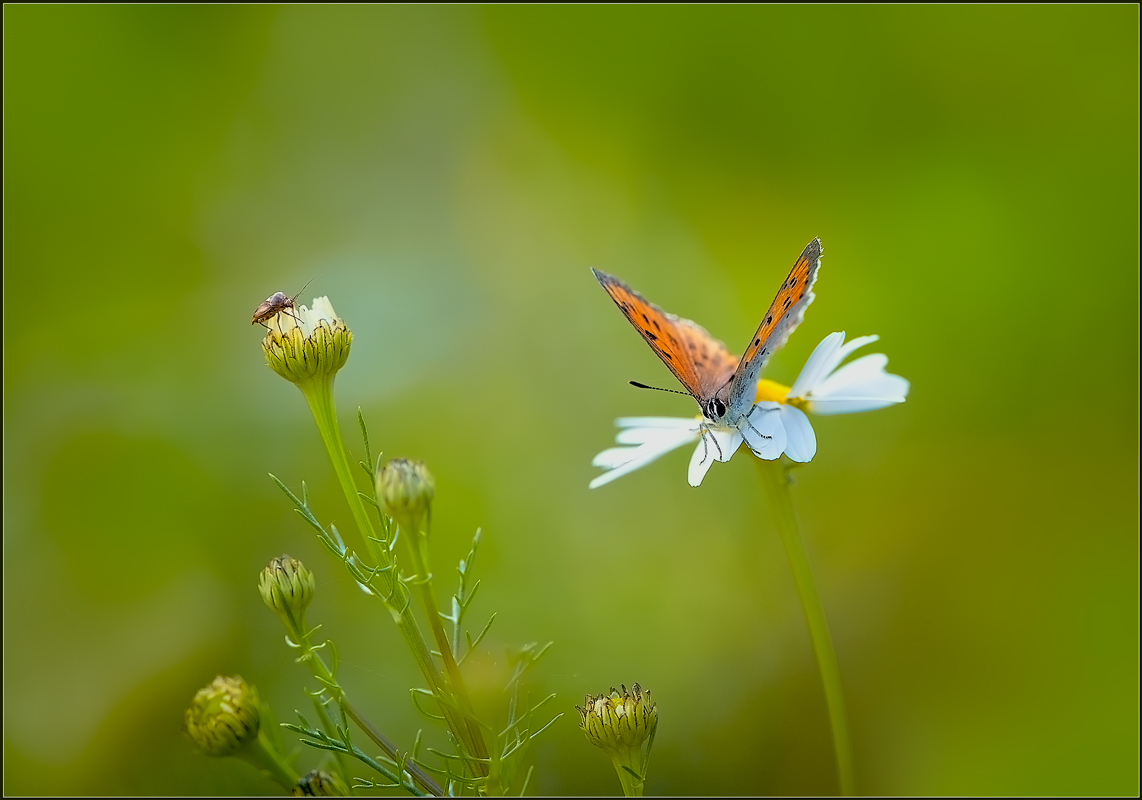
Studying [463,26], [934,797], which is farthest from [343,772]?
[463,26]

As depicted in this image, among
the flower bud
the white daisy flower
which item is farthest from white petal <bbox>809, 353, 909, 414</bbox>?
the flower bud

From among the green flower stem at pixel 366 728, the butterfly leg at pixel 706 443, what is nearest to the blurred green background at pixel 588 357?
the green flower stem at pixel 366 728

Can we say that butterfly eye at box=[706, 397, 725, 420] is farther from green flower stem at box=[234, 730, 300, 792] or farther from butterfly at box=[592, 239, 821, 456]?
green flower stem at box=[234, 730, 300, 792]

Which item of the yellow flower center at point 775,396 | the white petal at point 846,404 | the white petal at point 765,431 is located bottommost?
the white petal at point 765,431

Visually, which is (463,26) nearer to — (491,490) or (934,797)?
(491,490)

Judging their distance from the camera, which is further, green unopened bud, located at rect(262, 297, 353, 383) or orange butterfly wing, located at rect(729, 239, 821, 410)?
orange butterfly wing, located at rect(729, 239, 821, 410)

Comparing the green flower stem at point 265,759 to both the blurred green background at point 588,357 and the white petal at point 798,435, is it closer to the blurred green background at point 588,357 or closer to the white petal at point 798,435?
the blurred green background at point 588,357

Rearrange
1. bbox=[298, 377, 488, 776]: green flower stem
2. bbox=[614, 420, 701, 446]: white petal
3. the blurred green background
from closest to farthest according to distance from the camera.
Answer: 1. bbox=[298, 377, 488, 776]: green flower stem
2. bbox=[614, 420, 701, 446]: white petal
3. the blurred green background
